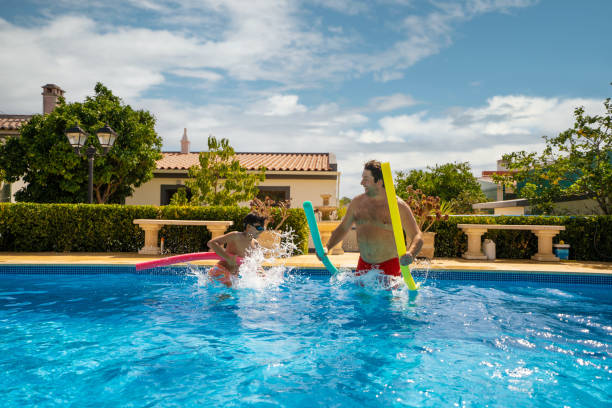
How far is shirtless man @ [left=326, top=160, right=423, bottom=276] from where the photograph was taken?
15.3ft

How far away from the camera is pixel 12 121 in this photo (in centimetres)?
2075

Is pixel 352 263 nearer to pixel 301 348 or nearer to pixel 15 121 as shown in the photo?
pixel 301 348

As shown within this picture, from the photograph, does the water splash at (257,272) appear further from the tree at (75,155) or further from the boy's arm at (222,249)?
the tree at (75,155)

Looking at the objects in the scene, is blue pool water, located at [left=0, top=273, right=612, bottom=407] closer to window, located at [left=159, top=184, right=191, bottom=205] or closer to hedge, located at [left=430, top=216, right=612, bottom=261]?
hedge, located at [left=430, top=216, right=612, bottom=261]

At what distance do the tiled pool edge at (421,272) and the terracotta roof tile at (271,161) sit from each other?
9889 mm

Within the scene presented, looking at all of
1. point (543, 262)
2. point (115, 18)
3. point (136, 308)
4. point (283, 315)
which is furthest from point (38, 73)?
point (543, 262)

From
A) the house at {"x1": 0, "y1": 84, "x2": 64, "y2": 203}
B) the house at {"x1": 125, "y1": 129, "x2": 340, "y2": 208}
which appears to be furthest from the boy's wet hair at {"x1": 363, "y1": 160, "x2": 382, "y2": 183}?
the house at {"x1": 0, "y1": 84, "x2": 64, "y2": 203}

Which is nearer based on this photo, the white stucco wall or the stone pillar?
the stone pillar

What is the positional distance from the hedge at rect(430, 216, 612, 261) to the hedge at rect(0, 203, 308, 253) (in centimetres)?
397

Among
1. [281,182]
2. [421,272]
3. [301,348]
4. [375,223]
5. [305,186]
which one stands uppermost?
[281,182]

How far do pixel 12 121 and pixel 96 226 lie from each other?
14.1 m

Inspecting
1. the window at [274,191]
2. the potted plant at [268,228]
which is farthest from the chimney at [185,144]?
the potted plant at [268,228]

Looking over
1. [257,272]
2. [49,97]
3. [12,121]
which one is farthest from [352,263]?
[12,121]

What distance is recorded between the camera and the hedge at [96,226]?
11.2 metres
